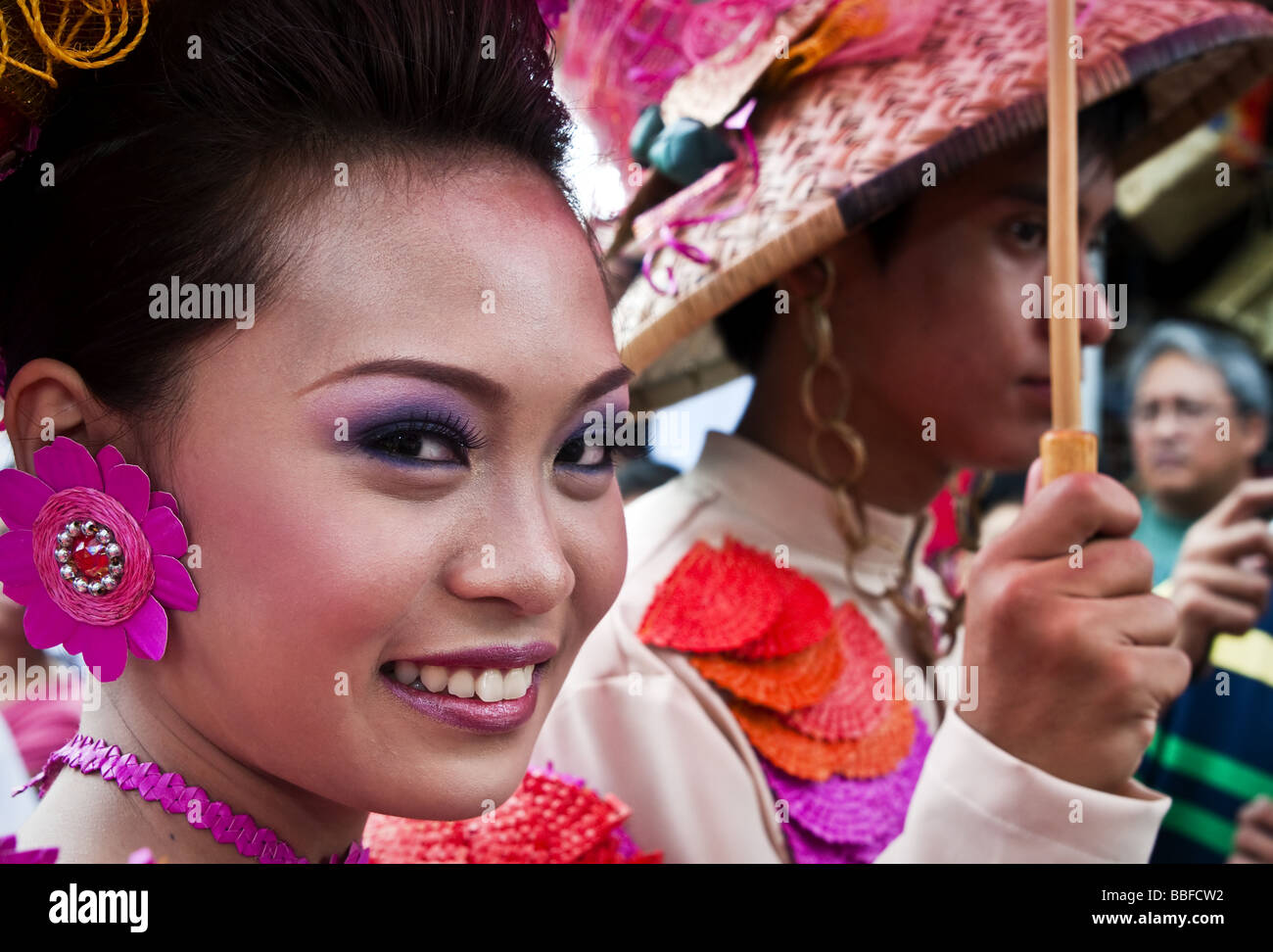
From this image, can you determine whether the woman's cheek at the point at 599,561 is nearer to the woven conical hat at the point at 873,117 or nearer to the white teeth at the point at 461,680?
the white teeth at the point at 461,680

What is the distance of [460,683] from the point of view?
87 cm

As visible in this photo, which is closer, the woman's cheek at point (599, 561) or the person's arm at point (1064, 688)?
the woman's cheek at point (599, 561)

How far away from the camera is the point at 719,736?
1.34 meters

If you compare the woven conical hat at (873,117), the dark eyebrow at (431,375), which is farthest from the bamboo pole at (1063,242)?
the dark eyebrow at (431,375)

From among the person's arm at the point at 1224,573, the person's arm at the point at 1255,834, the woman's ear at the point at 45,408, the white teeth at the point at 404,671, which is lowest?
the person's arm at the point at 1255,834

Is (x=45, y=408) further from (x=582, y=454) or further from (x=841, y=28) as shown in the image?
(x=841, y=28)

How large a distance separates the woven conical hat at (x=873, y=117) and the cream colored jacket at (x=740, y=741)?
9.2 inches

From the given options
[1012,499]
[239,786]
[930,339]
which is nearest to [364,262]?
[239,786]

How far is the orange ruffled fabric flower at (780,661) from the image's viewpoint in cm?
137

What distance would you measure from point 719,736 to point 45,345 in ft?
2.57

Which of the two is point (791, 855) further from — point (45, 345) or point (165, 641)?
point (45, 345)

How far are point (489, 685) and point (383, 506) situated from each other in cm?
15

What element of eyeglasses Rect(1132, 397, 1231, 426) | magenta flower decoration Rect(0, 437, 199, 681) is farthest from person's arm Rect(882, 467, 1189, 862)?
eyeglasses Rect(1132, 397, 1231, 426)

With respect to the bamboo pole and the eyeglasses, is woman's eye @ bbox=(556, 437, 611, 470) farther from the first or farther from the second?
the eyeglasses
